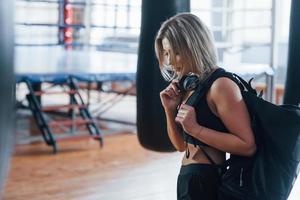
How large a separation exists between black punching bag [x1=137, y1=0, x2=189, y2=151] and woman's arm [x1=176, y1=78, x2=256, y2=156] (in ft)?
1.43

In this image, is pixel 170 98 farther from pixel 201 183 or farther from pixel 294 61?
pixel 294 61

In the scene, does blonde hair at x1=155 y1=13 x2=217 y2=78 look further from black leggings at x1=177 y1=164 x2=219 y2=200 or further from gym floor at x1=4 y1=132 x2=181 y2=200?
gym floor at x1=4 y1=132 x2=181 y2=200

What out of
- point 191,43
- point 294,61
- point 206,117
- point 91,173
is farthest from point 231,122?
point 91,173

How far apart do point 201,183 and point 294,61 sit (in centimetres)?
52

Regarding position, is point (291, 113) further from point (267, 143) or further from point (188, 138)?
point (188, 138)

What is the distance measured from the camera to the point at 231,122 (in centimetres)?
117

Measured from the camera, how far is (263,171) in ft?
3.81

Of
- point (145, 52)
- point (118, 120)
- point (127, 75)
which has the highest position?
point (145, 52)

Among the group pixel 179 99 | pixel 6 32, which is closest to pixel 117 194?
pixel 179 99

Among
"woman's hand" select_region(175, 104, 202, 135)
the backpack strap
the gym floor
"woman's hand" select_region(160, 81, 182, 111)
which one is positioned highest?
the backpack strap

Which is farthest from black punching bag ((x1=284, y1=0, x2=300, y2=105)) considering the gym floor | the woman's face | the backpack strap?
the gym floor

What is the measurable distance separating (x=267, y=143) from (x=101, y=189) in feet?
6.06

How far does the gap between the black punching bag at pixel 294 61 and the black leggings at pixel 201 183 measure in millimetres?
380

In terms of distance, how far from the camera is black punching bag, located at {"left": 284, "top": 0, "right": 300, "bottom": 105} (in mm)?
1486
